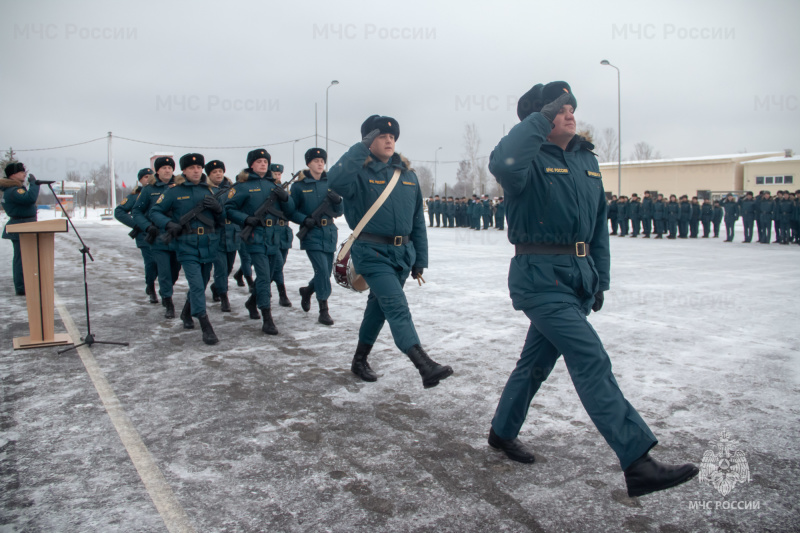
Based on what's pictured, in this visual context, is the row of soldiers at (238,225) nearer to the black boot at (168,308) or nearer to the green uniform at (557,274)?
the black boot at (168,308)

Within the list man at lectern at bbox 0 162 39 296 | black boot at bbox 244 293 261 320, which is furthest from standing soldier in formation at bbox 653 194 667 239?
man at lectern at bbox 0 162 39 296

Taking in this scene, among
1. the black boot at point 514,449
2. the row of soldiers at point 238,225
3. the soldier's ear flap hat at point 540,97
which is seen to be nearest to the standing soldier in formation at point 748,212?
the row of soldiers at point 238,225

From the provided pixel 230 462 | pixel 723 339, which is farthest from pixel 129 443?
pixel 723 339

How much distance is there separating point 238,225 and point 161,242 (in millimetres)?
974

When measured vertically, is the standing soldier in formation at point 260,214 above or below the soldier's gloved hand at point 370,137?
below

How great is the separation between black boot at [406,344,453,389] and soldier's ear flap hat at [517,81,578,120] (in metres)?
1.60

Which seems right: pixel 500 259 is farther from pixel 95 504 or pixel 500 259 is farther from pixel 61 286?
pixel 95 504

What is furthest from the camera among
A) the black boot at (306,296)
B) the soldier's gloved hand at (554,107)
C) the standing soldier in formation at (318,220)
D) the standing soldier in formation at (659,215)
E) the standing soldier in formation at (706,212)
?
the standing soldier in formation at (659,215)

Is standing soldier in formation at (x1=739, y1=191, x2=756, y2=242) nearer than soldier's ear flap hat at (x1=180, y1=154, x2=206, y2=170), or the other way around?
soldier's ear flap hat at (x1=180, y1=154, x2=206, y2=170)

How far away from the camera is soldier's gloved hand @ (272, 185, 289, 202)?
7.08m

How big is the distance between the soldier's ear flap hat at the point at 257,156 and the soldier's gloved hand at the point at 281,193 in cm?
51

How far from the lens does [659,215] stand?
24.4 m

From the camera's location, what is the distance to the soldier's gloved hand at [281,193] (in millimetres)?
7082

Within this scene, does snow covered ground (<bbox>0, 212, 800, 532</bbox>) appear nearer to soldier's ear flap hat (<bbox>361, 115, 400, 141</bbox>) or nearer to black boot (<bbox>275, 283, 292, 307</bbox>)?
black boot (<bbox>275, 283, 292, 307</bbox>)
